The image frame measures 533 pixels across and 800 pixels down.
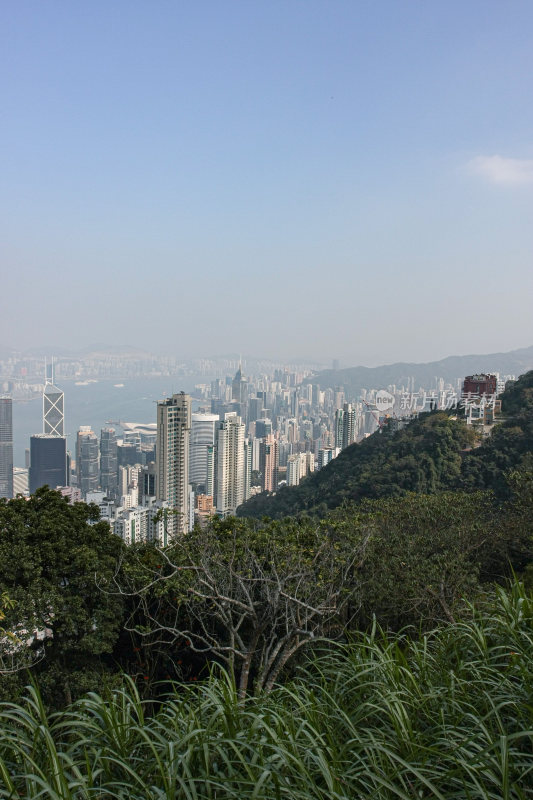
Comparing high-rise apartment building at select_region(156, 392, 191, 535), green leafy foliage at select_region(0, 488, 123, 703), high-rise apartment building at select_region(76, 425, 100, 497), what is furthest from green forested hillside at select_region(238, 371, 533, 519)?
high-rise apartment building at select_region(76, 425, 100, 497)

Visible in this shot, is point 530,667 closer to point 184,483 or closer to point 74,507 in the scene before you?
point 74,507

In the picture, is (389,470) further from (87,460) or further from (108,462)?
(87,460)

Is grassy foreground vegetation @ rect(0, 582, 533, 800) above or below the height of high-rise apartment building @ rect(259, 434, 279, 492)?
above

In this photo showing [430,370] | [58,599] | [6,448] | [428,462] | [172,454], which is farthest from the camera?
[430,370]

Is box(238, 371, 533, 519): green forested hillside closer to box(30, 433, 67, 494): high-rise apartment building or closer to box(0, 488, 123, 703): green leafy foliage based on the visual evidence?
box(0, 488, 123, 703): green leafy foliage

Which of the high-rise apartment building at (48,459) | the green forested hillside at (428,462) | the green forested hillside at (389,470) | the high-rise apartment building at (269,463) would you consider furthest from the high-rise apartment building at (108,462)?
the green forested hillside at (428,462)

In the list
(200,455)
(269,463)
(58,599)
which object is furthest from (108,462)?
(58,599)
